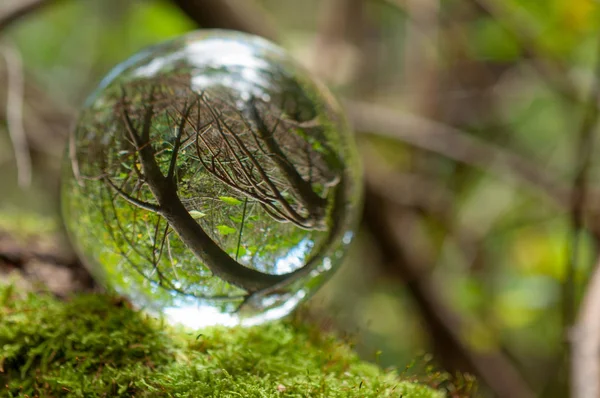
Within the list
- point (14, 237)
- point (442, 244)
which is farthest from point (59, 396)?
point (442, 244)

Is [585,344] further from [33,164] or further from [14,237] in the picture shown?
[33,164]

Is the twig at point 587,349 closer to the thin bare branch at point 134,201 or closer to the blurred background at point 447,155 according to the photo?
the blurred background at point 447,155

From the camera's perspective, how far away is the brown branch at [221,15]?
2441mm

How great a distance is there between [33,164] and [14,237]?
1.43 meters

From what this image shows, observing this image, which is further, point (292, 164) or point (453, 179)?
point (453, 179)

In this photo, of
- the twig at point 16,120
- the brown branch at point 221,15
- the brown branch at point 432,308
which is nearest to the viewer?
the twig at point 16,120

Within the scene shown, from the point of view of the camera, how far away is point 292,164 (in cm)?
104

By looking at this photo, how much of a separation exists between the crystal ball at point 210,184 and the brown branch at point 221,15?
4.28ft

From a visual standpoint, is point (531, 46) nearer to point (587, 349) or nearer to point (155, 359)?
point (587, 349)

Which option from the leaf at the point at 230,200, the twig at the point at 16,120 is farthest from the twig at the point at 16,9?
the leaf at the point at 230,200

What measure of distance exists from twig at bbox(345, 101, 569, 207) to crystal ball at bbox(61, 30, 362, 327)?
69.6 inches

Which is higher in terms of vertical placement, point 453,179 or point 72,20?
point 72,20

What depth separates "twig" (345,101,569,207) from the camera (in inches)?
114

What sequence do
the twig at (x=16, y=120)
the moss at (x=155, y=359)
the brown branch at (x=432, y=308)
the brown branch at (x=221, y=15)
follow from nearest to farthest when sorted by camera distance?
the moss at (x=155, y=359) → the twig at (x=16, y=120) → the brown branch at (x=221, y=15) → the brown branch at (x=432, y=308)
